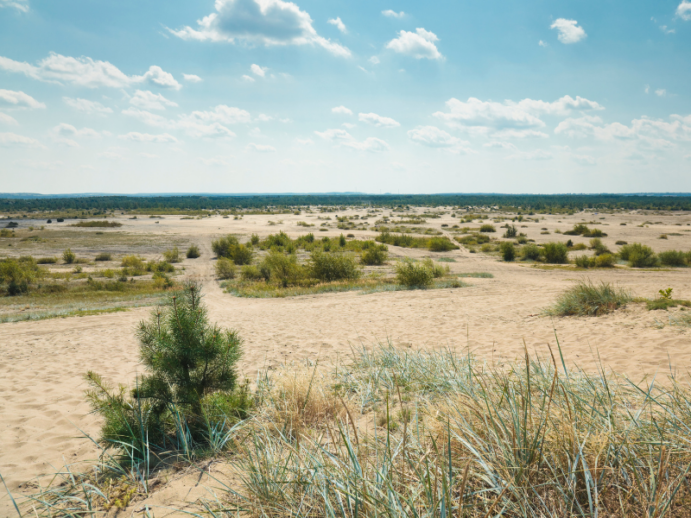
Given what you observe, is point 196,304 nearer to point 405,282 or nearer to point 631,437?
point 631,437

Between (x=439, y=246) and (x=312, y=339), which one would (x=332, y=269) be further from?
(x=439, y=246)

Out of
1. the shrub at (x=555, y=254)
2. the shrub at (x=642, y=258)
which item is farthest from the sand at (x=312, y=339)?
the shrub at (x=555, y=254)

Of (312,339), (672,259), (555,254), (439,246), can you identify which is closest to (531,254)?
(555,254)

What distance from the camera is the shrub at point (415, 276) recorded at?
17406mm

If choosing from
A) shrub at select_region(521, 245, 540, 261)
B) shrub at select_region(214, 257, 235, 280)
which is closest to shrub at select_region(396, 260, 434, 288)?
shrub at select_region(214, 257, 235, 280)

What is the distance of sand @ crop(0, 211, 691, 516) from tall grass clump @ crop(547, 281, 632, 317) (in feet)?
1.09

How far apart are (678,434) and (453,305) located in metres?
9.98

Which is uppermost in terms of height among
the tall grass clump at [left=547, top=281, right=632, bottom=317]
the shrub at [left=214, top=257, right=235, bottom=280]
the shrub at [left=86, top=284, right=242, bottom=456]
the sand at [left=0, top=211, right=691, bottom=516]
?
the shrub at [left=86, top=284, right=242, bottom=456]

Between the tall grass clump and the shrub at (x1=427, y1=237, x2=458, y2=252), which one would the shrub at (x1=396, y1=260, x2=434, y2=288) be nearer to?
the tall grass clump

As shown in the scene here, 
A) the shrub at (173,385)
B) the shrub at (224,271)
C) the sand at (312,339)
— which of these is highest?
the shrub at (173,385)

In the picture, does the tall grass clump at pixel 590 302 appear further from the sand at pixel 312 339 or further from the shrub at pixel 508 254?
the shrub at pixel 508 254

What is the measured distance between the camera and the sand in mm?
4559

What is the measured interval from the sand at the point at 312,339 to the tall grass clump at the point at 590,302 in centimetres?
33

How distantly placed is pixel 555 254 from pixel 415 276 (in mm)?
14839
